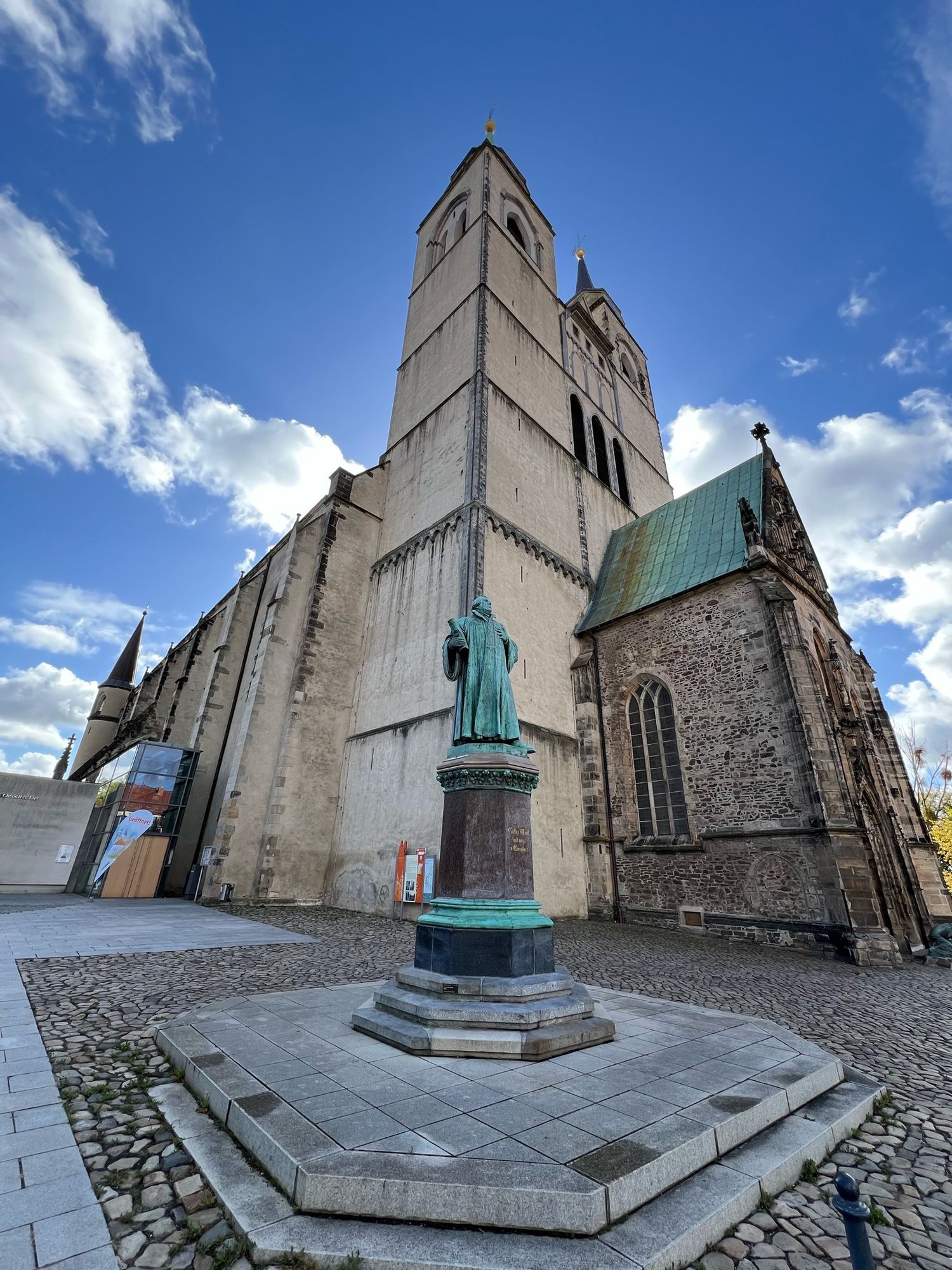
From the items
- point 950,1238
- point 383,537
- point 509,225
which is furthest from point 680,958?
point 509,225

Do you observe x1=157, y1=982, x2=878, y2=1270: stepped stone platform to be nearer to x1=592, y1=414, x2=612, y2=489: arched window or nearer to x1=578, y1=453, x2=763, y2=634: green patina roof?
x1=578, y1=453, x2=763, y2=634: green patina roof

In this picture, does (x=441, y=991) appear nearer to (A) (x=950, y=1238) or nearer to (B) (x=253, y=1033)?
(B) (x=253, y=1033)

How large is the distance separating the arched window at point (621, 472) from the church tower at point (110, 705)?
3383 cm

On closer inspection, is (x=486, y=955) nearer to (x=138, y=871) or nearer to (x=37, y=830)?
(x=138, y=871)

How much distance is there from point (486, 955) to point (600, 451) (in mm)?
22270

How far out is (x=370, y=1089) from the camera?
3000 mm

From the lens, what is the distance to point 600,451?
23328mm

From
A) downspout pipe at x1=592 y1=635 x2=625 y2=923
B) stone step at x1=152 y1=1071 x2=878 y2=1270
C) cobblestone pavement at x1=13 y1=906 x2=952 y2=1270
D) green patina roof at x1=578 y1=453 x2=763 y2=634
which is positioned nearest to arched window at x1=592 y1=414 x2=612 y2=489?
green patina roof at x1=578 y1=453 x2=763 y2=634

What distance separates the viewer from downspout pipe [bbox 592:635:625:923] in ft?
43.2

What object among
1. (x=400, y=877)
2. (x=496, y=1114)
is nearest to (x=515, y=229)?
(x=400, y=877)

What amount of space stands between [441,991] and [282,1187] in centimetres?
188

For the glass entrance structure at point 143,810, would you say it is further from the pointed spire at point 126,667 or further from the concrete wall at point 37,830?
the pointed spire at point 126,667

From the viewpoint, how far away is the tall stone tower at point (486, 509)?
13.6 metres

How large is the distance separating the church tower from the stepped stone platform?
39.4m
